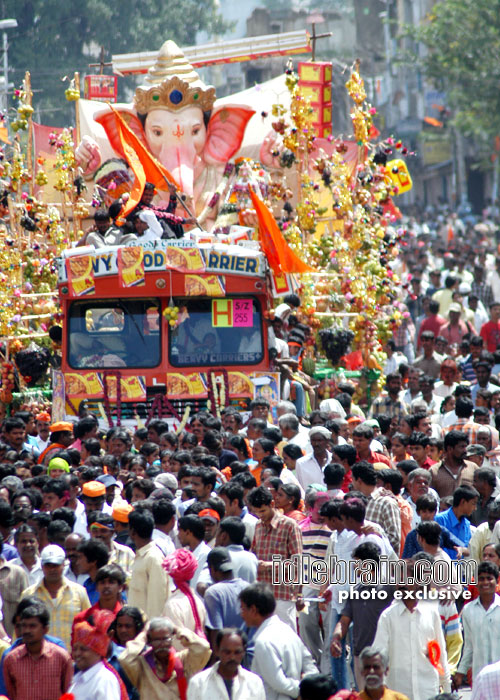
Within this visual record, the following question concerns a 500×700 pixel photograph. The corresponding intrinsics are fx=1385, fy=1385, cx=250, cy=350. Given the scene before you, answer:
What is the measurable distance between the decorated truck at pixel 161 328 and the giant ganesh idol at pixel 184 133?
720cm

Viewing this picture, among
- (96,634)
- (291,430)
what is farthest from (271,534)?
(291,430)

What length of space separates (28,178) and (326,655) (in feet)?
37.7

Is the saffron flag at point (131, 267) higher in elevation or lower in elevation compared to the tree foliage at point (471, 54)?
lower

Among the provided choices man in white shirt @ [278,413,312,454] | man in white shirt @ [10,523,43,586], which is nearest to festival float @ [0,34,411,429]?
man in white shirt @ [278,413,312,454]

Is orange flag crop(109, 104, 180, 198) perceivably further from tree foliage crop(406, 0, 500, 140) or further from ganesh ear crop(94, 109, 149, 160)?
tree foliage crop(406, 0, 500, 140)

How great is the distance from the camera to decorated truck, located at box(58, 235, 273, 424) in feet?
47.1

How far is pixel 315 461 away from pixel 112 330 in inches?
165

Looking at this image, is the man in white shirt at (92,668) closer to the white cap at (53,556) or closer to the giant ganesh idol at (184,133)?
the white cap at (53,556)

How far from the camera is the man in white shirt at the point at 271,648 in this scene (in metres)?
6.68

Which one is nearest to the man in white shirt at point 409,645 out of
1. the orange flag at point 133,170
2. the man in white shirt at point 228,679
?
the man in white shirt at point 228,679

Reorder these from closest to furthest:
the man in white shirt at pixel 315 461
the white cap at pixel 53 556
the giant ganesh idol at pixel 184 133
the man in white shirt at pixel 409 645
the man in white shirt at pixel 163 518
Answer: the man in white shirt at pixel 409 645 < the white cap at pixel 53 556 < the man in white shirt at pixel 163 518 < the man in white shirt at pixel 315 461 < the giant ganesh idol at pixel 184 133

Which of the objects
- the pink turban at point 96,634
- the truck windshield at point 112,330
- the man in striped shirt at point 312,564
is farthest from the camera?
the truck windshield at point 112,330

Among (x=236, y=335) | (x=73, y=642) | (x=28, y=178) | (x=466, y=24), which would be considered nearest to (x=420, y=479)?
(x=73, y=642)
